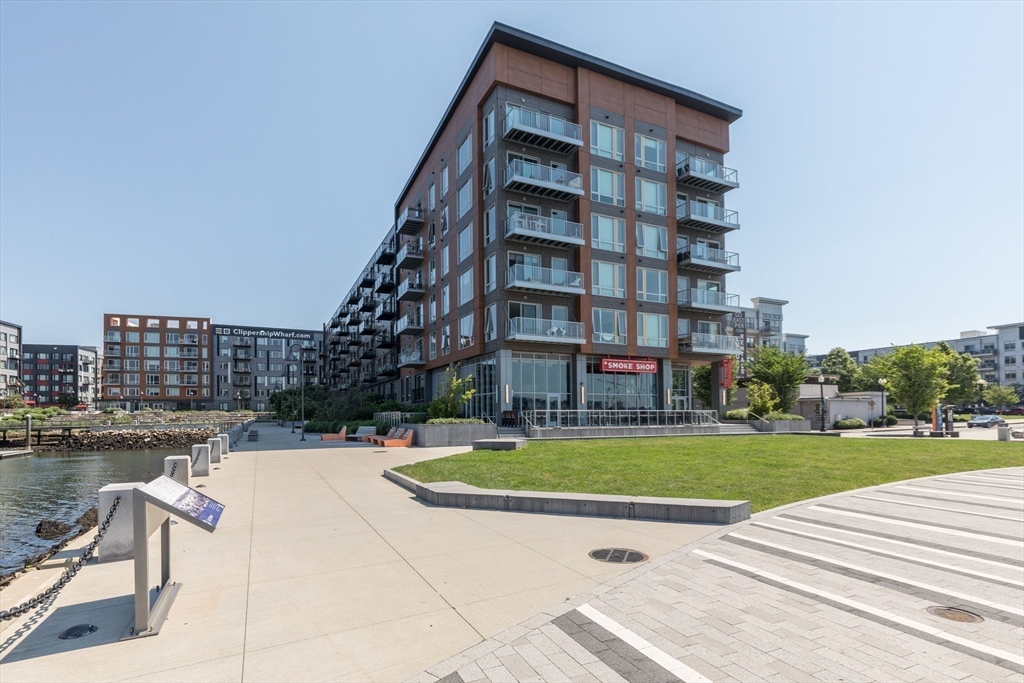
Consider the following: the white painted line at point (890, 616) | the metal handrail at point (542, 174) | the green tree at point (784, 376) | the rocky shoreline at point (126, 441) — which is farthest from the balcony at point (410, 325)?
the white painted line at point (890, 616)

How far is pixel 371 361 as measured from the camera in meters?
70.2

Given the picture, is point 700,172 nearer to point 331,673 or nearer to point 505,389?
A: point 505,389

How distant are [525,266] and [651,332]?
10934 millimetres

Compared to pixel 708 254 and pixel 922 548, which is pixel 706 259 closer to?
pixel 708 254

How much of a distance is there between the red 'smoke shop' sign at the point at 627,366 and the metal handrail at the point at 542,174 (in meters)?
11.3

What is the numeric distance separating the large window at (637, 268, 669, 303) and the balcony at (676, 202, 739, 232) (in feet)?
15.3

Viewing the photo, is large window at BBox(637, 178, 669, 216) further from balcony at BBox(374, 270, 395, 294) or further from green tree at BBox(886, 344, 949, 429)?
balcony at BBox(374, 270, 395, 294)

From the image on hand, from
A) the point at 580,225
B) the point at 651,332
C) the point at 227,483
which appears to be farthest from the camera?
the point at 651,332

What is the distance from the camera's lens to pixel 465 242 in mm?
39000

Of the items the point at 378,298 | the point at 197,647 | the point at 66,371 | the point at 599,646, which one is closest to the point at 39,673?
the point at 197,647

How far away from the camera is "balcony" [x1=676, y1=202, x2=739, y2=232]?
134 ft

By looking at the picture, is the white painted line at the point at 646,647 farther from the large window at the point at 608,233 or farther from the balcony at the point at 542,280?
the large window at the point at 608,233

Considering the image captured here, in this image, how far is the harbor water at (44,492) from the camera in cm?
1132

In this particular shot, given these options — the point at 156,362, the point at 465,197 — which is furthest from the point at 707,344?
the point at 156,362
